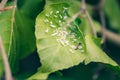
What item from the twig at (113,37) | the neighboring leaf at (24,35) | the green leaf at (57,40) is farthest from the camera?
the twig at (113,37)

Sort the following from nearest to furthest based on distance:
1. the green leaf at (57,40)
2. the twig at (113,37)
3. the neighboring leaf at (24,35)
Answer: the green leaf at (57,40), the neighboring leaf at (24,35), the twig at (113,37)

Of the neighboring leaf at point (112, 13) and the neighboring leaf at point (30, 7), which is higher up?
the neighboring leaf at point (30, 7)

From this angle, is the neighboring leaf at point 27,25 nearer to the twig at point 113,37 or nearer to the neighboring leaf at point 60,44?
the neighboring leaf at point 60,44

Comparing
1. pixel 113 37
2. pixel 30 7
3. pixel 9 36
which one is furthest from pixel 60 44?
pixel 113 37

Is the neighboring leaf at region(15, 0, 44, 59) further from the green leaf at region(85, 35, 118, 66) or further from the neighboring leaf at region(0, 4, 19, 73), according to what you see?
the green leaf at region(85, 35, 118, 66)

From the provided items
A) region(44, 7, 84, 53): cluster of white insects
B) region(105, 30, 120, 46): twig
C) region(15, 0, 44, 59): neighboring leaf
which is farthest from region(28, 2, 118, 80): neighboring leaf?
region(105, 30, 120, 46): twig

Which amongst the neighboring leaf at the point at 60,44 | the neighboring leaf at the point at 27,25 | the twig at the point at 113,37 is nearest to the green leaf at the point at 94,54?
the neighboring leaf at the point at 60,44

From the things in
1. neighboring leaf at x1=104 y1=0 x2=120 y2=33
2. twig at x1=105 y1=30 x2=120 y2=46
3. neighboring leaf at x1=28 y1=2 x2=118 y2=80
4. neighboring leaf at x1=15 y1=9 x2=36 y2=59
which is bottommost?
twig at x1=105 y1=30 x2=120 y2=46
